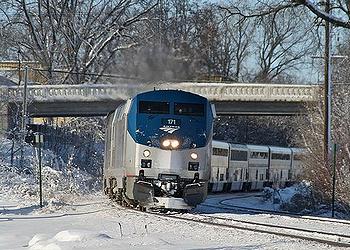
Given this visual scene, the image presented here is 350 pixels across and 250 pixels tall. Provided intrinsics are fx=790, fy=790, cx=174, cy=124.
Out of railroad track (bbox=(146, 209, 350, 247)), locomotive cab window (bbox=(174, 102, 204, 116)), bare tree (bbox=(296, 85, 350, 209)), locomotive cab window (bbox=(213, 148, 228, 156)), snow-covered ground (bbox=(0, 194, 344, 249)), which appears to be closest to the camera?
snow-covered ground (bbox=(0, 194, 344, 249))

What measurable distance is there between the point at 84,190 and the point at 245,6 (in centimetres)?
2214

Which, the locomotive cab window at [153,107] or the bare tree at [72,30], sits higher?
the bare tree at [72,30]

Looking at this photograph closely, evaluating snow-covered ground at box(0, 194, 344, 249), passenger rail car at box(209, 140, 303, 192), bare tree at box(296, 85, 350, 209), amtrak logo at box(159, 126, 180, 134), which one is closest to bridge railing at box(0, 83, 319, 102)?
passenger rail car at box(209, 140, 303, 192)

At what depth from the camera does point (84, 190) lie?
37.5 metres

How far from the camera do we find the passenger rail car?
42.7 m

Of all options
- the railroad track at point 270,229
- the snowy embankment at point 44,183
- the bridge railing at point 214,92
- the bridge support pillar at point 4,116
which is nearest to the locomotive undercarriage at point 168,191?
the railroad track at point 270,229

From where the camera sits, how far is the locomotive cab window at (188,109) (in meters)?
23.1

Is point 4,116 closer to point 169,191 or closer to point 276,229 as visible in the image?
point 169,191

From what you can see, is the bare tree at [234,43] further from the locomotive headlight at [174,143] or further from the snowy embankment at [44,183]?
the snowy embankment at [44,183]

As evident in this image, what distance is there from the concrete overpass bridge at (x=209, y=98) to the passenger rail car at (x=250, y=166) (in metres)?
3.46

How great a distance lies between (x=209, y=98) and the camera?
54.4m

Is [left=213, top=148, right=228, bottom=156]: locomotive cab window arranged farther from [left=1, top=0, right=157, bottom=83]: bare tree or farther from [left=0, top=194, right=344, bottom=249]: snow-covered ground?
[left=1, top=0, right=157, bottom=83]: bare tree

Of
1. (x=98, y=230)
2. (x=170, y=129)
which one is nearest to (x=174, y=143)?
(x=170, y=129)

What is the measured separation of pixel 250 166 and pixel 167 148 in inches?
1065
